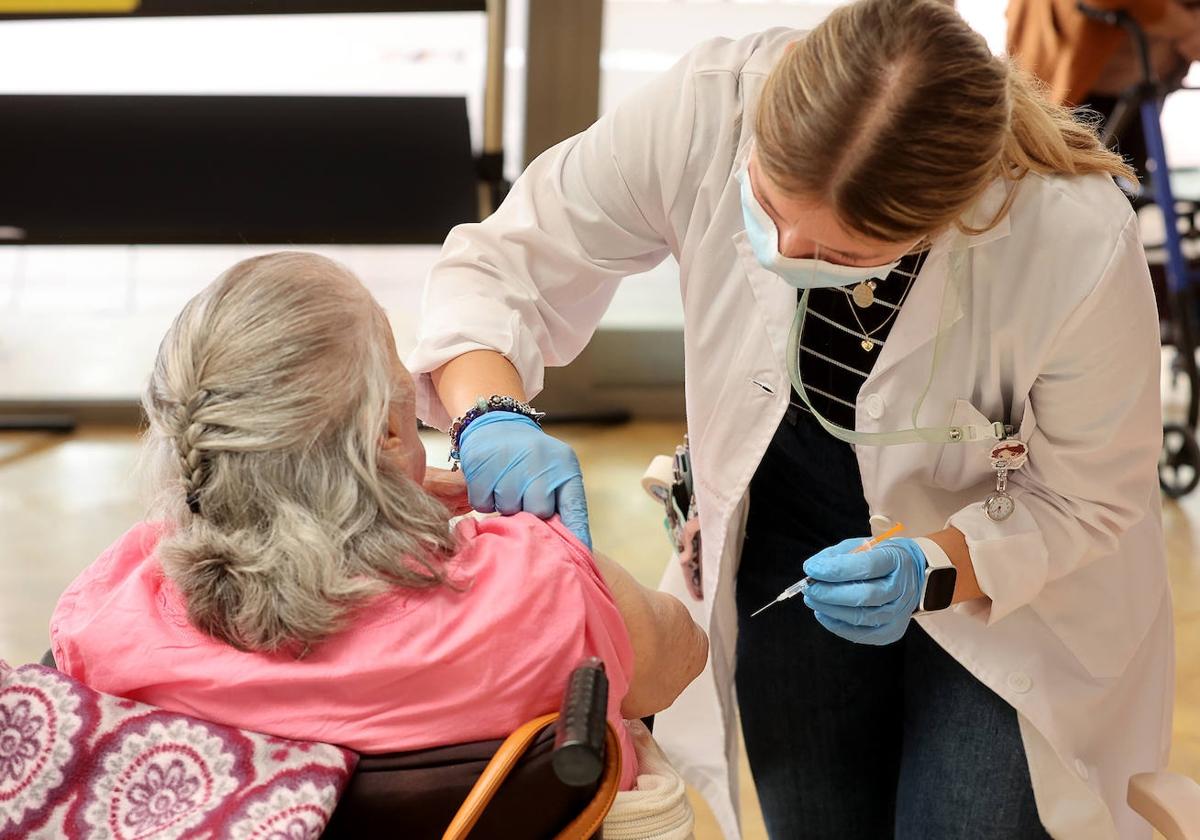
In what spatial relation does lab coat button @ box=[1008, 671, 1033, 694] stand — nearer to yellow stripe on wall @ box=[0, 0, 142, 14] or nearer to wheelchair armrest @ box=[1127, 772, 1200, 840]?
wheelchair armrest @ box=[1127, 772, 1200, 840]

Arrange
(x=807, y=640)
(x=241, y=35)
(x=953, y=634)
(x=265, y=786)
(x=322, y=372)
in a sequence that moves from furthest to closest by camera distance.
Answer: (x=241, y=35) < (x=807, y=640) < (x=953, y=634) < (x=322, y=372) < (x=265, y=786)

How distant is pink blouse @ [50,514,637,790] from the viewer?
0.98 meters


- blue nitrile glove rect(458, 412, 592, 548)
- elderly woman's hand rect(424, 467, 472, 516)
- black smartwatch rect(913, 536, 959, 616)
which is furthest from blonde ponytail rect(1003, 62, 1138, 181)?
elderly woman's hand rect(424, 467, 472, 516)

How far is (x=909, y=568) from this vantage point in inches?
50.7

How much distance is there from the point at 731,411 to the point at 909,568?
0.98 ft

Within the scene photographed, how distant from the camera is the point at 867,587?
4.15 ft

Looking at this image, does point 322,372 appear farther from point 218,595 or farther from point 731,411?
point 731,411

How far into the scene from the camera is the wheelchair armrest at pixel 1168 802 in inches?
50.6

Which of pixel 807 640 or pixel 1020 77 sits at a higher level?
pixel 1020 77

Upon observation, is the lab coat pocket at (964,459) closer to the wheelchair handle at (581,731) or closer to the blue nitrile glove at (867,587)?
the blue nitrile glove at (867,587)

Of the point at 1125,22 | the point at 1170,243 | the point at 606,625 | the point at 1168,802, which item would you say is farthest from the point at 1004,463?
the point at 1170,243

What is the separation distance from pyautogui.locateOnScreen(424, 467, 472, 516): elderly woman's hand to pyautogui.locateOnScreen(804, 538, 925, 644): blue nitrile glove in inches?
14.6

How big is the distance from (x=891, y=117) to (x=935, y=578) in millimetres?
495

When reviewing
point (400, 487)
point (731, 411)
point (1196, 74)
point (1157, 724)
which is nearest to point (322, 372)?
point (400, 487)
